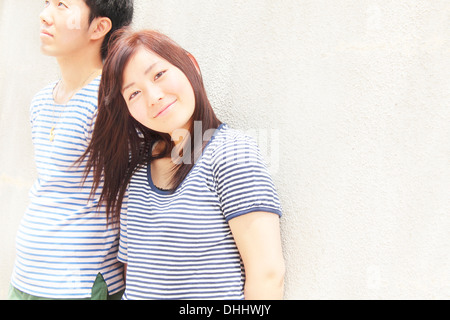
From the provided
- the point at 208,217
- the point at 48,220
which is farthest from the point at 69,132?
the point at 208,217

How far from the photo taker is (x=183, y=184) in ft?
4.43

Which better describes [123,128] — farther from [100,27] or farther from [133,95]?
[100,27]

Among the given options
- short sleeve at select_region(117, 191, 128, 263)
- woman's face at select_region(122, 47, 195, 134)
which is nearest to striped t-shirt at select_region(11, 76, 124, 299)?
short sleeve at select_region(117, 191, 128, 263)

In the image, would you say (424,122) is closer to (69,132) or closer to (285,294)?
(285,294)

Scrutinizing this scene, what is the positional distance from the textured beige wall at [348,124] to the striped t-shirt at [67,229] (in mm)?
530

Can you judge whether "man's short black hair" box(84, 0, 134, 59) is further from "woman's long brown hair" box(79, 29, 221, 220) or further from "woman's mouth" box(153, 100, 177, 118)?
"woman's mouth" box(153, 100, 177, 118)

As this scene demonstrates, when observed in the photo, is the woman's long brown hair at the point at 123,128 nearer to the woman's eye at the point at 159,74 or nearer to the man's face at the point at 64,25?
the woman's eye at the point at 159,74

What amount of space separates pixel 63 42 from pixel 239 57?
687 millimetres

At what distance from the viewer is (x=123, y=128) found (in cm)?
156

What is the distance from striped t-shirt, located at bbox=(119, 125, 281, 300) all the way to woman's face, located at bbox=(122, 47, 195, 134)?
0.46ft

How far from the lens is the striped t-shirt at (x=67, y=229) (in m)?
1.61

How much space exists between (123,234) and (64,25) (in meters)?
0.83

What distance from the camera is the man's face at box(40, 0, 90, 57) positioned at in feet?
5.61

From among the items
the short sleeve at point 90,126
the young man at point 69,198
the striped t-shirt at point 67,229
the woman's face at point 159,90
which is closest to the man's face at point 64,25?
the young man at point 69,198
